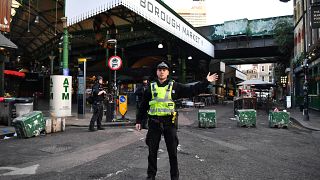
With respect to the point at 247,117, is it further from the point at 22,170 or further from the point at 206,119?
the point at 22,170

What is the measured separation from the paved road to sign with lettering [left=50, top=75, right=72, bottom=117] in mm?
4876

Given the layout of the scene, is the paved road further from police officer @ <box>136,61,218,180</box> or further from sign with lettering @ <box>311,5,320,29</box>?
sign with lettering @ <box>311,5,320,29</box>

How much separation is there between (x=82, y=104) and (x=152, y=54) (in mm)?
19668

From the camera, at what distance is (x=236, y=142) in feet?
30.4

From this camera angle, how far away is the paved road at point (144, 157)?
551cm

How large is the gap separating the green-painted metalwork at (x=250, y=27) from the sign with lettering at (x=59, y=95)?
75.4ft

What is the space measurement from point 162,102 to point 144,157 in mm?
2495

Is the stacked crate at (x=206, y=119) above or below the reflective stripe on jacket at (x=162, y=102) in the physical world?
below

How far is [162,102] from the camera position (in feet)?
15.6

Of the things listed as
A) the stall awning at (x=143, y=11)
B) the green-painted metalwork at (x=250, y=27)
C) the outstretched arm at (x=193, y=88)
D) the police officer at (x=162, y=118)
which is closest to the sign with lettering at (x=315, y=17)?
the stall awning at (x=143, y=11)

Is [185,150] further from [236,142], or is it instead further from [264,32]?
[264,32]

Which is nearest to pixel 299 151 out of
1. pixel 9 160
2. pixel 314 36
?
pixel 9 160

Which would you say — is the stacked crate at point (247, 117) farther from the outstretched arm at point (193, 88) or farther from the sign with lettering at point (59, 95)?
the outstretched arm at point (193, 88)

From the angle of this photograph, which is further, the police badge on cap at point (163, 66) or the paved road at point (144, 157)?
the paved road at point (144, 157)
